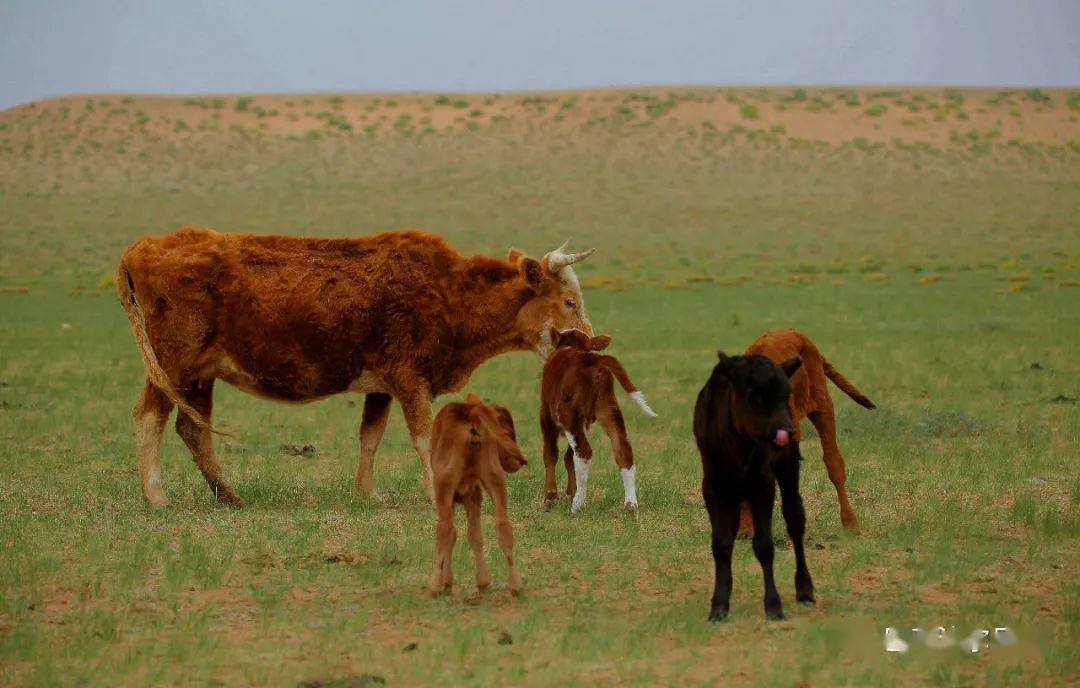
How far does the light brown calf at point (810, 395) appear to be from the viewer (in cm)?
970

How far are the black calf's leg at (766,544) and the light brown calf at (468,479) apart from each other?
4.52ft

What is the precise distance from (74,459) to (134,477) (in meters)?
1.40

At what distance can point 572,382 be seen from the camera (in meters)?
11.0

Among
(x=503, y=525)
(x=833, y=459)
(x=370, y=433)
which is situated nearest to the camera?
(x=503, y=525)

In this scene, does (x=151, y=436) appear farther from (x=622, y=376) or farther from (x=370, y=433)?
(x=622, y=376)

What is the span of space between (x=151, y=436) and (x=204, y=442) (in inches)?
17.2

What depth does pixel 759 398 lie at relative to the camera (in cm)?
758

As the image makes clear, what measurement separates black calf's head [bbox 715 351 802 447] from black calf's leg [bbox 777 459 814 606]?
472mm

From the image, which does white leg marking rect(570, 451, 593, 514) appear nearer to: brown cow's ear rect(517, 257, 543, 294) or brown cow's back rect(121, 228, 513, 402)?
brown cow's back rect(121, 228, 513, 402)

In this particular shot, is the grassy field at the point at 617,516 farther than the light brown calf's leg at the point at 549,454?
No

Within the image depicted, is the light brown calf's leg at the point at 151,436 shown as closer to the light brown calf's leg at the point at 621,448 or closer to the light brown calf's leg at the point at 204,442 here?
the light brown calf's leg at the point at 204,442

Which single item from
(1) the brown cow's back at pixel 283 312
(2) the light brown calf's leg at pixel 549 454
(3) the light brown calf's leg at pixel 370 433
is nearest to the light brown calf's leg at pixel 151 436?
(1) the brown cow's back at pixel 283 312

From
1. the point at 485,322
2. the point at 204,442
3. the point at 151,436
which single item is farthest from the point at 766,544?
the point at 151,436

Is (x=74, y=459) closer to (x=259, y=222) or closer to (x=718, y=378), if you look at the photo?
(x=718, y=378)
